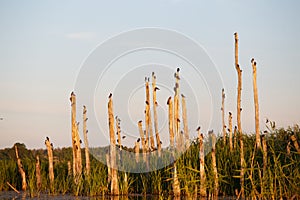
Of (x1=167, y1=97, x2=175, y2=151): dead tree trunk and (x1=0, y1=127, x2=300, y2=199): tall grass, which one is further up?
(x1=167, y1=97, x2=175, y2=151): dead tree trunk

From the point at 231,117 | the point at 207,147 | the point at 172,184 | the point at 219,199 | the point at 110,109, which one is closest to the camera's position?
the point at 219,199

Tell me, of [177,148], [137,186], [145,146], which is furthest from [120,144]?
[177,148]

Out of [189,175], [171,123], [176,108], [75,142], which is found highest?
[176,108]

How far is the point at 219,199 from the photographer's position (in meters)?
10.3

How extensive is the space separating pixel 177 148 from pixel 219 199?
186cm

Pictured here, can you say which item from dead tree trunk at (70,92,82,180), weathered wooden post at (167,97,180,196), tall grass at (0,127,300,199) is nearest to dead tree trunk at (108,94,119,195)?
tall grass at (0,127,300,199)

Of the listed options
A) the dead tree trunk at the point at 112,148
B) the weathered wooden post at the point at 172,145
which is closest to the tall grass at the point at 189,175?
the weathered wooden post at the point at 172,145

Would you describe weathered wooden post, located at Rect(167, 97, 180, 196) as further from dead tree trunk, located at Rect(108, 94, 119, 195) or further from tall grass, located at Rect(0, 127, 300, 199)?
dead tree trunk, located at Rect(108, 94, 119, 195)

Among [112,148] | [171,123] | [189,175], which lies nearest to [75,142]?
[112,148]

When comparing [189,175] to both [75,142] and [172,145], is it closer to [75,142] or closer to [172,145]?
[172,145]

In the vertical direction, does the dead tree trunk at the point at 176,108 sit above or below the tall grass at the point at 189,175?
above

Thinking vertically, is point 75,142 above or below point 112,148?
above

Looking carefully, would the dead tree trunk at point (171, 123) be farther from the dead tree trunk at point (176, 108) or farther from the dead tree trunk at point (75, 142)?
the dead tree trunk at point (75, 142)

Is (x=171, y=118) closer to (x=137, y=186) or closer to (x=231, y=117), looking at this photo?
(x=137, y=186)
